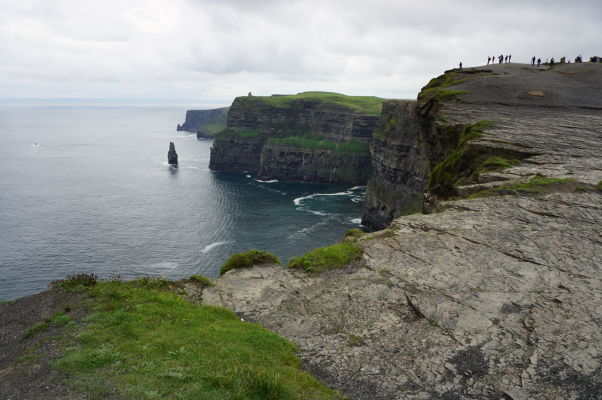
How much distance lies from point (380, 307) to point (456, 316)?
3.06 metres

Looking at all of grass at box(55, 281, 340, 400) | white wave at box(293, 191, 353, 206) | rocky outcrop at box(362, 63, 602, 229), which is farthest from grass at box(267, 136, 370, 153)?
grass at box(55, 281, 340, 400)

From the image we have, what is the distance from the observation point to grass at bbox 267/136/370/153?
16862 cm

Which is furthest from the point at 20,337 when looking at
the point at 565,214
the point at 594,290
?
the point at 565,214

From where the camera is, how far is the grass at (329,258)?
21.1 meters

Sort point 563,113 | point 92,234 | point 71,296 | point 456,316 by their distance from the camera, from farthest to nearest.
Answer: point 92,234 < point 563,113 < point 71,296 < point 456,316

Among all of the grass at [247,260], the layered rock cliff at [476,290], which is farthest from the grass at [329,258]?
the grass at [247,260]

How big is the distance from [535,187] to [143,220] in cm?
8937

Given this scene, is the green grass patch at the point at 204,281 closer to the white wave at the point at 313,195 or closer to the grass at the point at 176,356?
the grass at the point at 176,356

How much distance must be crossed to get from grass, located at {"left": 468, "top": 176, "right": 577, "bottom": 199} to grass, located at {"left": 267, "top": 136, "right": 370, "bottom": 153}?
471 ft

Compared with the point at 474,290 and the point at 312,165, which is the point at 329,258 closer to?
the point at 474,290

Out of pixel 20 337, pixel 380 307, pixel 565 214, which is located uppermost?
pixel 565 214

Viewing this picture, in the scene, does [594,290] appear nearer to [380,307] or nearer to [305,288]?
[380,307]

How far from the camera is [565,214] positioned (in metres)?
21.1

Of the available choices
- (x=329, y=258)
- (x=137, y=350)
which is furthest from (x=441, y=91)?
(x=137, y=350)
